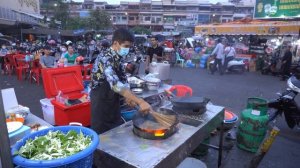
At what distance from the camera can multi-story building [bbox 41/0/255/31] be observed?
5481 cm

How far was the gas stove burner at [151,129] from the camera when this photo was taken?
2.12 meters

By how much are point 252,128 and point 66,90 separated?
3.34 meters

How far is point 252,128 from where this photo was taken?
390 centimetres

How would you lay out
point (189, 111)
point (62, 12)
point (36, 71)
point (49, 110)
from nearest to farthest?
point (189, 111) < point (49, 110) < point (36, 71) < point (62, 12)

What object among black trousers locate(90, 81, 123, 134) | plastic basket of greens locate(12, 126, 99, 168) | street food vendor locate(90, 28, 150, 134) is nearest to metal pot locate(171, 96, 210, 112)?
street food vendor locate(90, 28, 150, 134)

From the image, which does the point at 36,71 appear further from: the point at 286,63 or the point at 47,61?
the point at 286,63

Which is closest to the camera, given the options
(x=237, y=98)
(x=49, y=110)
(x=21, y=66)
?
(x=49, y=110)

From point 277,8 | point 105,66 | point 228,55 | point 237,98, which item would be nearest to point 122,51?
point 105,66

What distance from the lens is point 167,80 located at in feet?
15.8

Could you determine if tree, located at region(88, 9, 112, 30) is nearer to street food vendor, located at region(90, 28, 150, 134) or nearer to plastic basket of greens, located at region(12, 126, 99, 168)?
street food vendor, located at region(90, 28, 150, 134)

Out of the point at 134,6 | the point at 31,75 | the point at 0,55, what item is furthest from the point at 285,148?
the point at 134,6

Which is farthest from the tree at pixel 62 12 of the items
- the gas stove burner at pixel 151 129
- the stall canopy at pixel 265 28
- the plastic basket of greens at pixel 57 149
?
the plastic basket of greens at pixel 57 149

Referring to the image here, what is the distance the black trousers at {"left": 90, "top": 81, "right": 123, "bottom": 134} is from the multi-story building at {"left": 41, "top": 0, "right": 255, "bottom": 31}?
169 ft

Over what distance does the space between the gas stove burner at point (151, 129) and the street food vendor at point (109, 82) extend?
224 millimetres
